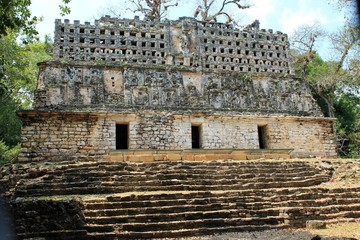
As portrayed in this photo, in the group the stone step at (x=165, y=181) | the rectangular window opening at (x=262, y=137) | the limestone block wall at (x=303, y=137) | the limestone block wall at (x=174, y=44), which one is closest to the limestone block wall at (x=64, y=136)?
the limestone block wall at (x=174, y=44)

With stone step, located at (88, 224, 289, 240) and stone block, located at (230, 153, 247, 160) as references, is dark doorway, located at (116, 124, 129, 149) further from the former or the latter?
stone step, located at (88, 224, 289, 240)

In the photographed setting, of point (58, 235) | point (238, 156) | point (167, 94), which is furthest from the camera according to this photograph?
point (167, 94)

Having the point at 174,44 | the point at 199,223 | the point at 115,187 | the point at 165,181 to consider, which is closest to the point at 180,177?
→ the point at 165,181

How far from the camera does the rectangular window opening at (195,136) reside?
16.4 m

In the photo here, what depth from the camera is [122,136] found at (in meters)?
15.7

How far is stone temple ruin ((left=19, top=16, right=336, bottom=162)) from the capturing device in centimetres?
1469

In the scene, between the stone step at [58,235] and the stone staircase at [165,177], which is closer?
the stone step at [58,235]

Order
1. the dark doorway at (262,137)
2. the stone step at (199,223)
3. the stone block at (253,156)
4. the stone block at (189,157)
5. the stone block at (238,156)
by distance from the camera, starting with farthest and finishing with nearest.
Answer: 1. the dark doorway at (262,137)
2. the stone block at (253,156)
3. the stone block at (238,156)
4. the stone block at (189,157)
5. the stone step at (199,223)

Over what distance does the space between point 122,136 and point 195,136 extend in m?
3.35

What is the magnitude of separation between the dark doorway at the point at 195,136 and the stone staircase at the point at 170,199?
383 cm

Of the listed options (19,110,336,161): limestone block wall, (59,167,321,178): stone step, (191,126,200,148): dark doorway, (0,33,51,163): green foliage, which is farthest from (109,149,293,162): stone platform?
(0,33,51,163): green foliage

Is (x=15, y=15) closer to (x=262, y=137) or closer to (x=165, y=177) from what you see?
(x=165, y=177)

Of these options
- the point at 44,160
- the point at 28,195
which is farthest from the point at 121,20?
the point at 28,195

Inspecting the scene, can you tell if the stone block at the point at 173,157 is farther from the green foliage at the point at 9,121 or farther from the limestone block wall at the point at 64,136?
the green foliage at the point at 9,121
